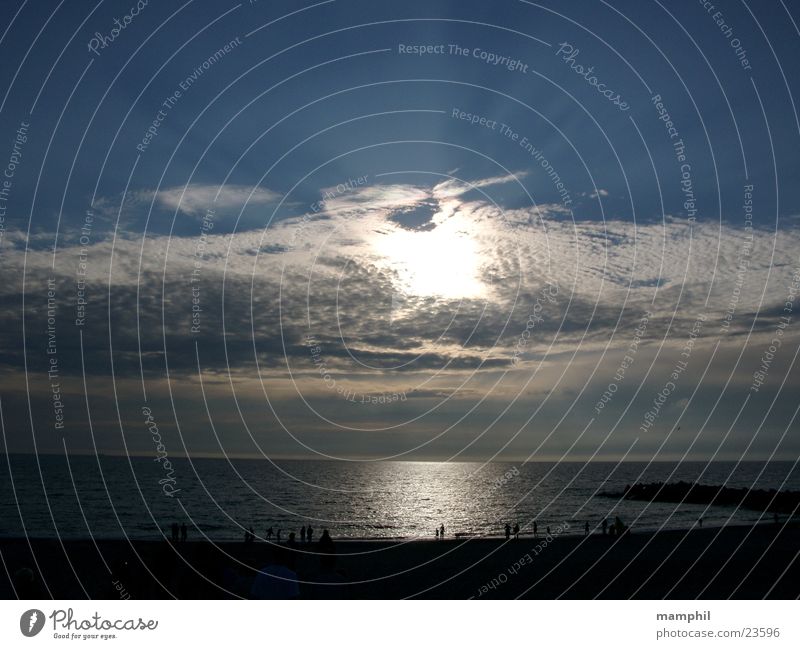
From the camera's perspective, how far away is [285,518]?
3398 inches

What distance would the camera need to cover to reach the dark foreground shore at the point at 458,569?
70.2ft

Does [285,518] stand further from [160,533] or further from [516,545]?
[516,545]

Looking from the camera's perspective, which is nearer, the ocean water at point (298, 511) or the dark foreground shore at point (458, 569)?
the dark foreground shore at point (458, 569)

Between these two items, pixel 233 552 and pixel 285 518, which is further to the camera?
pixel 285 518

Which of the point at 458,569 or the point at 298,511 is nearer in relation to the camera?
the point at 458,569

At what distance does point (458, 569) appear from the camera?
3384cm

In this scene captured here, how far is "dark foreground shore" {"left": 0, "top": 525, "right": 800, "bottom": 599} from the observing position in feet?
70.2

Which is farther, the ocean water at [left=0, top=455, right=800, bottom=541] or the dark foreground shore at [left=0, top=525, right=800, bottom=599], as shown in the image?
the ocean water at [left=0, top=455, right=800, bottom=541]
